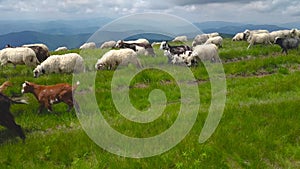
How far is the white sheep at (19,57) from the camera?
24312 millimetres

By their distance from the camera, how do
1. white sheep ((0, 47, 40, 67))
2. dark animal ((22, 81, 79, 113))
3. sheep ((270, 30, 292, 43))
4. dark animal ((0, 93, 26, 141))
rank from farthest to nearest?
sheep ((270, 30, 292, 43)), white sheep ((0, 47, 40, 67)), dark animal ((22, 81, 79, 113)), dark animal ((0, 93, 26, 141))

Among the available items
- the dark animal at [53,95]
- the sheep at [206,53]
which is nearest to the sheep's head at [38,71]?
the dark animal at [53,95]

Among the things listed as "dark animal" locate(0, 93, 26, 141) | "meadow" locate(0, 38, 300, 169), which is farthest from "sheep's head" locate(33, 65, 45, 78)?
"dark animal" locate(0, 93, 26, 141)

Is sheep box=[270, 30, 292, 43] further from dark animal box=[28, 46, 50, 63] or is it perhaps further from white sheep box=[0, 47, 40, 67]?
white sheep box=[0, 47, 40, 67]

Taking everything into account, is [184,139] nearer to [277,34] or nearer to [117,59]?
[117,59]

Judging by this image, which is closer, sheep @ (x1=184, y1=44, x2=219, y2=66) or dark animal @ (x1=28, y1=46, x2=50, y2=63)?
dark animal @ (x1=28, y1=46, x2=50, y2=63)

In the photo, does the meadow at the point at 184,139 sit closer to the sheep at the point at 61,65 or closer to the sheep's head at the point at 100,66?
the sheep at the point at 61,65

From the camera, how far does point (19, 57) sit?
24312 mm

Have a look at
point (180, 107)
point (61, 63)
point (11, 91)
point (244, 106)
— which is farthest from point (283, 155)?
point (61, 63)

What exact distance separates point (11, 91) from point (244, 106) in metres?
11.2

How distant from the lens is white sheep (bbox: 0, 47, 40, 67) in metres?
24.3

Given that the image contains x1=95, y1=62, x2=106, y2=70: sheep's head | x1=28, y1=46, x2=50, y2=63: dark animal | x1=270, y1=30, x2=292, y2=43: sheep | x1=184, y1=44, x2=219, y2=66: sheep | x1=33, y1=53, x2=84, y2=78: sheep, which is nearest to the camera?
x1=33, y1=53, x2=84, y2=78: sheep

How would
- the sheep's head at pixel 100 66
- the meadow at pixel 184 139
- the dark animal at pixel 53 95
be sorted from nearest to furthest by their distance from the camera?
the meadow at pixel 184 139
the dark animal at pixel 53 95
the sheep's head at pixel 100 66

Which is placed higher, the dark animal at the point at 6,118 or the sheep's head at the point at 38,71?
the dark animal at the point at 6,118
